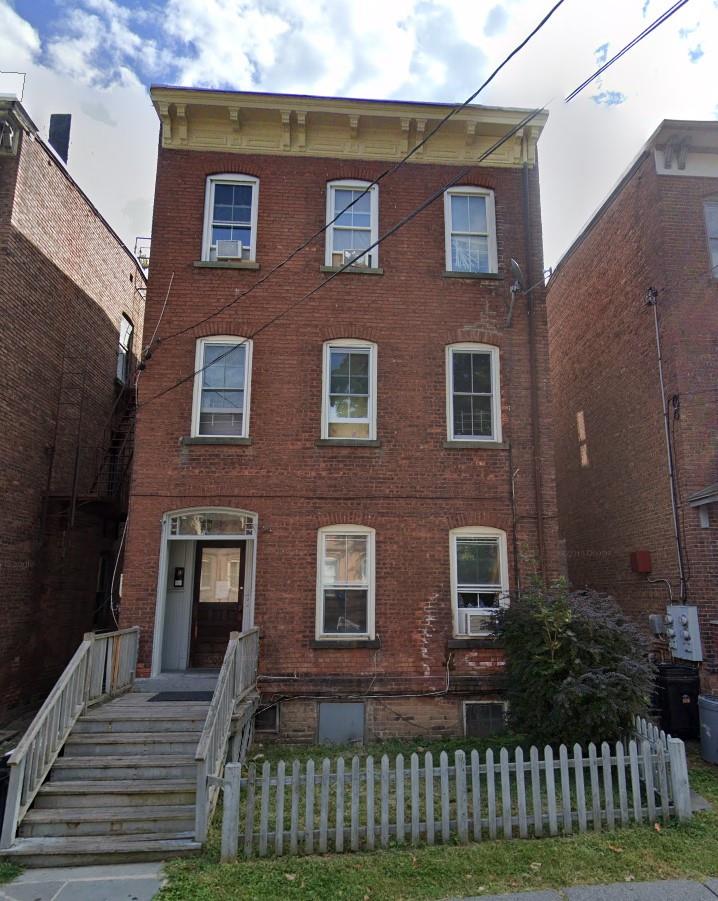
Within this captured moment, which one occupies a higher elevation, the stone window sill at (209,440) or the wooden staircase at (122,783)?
the stone window sill at (209,440)

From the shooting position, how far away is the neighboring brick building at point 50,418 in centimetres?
1095

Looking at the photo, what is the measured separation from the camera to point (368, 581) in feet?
32.8

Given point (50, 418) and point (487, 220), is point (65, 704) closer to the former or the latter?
point (50, 418)

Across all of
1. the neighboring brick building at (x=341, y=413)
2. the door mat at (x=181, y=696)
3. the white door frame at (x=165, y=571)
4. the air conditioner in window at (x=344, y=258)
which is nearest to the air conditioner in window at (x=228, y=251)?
the neighboring brick building at (x=341, y=413)

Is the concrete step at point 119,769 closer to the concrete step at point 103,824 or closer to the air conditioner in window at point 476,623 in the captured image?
the concrete step at point 103,824

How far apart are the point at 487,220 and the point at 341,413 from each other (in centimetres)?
486

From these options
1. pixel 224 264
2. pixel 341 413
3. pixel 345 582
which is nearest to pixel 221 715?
pixel 345 582

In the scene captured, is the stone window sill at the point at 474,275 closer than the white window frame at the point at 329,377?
No

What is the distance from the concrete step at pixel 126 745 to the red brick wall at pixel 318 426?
2303 millimetres

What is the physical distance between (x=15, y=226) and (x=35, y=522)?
5.61 m

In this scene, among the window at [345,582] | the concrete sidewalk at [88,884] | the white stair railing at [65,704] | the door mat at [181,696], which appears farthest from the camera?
the window at [345,582]

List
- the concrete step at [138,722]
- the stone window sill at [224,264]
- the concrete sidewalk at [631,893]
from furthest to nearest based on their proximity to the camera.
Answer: the stone window sill at [224,264]
the concrete step at [138,722]
the concrete sidewalk at [631,893]

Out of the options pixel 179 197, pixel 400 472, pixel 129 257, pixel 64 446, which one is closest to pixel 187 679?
pixel 400 472

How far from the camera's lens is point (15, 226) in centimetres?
1105
